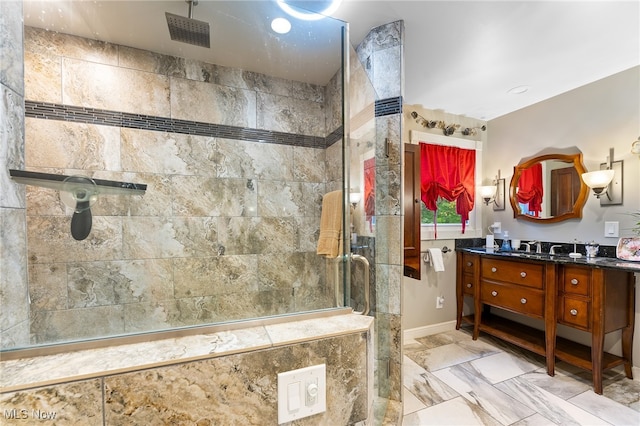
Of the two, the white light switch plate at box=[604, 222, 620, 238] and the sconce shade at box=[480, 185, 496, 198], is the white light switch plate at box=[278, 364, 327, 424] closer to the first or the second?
the white light switch plate at box=[604, 222, 620, 238]

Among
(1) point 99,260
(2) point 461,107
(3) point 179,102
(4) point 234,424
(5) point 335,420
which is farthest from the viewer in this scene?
(2) point 461,107

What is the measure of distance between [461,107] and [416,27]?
1436mm

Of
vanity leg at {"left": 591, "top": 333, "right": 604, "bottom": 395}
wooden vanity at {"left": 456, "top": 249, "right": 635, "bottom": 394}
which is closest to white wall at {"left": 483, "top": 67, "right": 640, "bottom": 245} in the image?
wooden vanity at {"left": 456, "top": 249, "right": 635, "bottom": 394}

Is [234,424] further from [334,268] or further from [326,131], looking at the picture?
[326,131]

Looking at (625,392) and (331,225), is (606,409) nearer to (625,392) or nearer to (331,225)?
(625,392)

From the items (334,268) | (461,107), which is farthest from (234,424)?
(461,107)

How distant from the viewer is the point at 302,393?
698 millimetres

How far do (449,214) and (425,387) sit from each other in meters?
1.76

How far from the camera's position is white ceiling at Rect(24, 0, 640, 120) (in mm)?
1484

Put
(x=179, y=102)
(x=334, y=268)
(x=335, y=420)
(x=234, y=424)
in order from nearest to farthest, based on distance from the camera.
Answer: (x=234, y=424) → (x=335, y=420) → (x=334, y=268) → (x=179, y=102)

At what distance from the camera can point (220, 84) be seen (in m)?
1.93

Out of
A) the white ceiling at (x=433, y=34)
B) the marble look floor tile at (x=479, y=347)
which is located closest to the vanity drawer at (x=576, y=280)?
the marble look floor tile at (x=479, y=347)

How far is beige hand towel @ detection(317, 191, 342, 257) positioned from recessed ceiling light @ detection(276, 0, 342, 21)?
42.0 inches

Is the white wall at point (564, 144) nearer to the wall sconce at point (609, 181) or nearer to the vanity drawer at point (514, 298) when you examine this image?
the wall sconce at point (609, 181)
